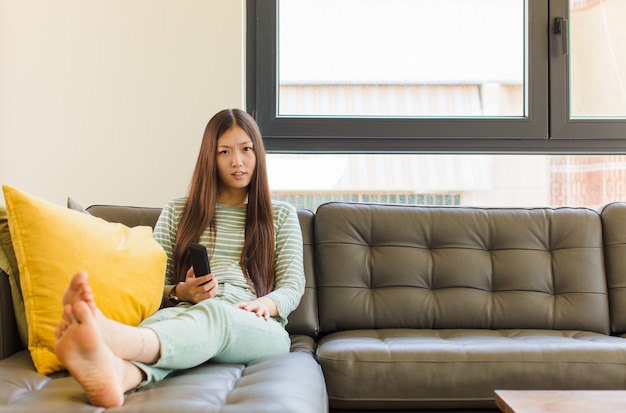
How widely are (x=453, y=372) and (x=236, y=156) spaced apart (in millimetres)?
942

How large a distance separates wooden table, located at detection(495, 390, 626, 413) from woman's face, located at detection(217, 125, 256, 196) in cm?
105

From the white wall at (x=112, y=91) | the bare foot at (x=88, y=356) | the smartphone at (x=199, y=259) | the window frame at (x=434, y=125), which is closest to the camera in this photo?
the bare foot at (x=88, y=356)

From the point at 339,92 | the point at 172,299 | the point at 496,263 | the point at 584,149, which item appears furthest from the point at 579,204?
the point at 172,299

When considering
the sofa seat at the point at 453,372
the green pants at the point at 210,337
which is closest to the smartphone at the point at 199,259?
the green pants at the point at 210,337

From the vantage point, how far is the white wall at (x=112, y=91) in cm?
267

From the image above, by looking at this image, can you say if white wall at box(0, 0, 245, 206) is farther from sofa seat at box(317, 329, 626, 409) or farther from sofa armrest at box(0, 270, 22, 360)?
sofa seat at box(317, 329, 626, 409)

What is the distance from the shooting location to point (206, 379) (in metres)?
1.46

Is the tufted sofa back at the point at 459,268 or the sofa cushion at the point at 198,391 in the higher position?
the tufted sofa back at the point at 459,268

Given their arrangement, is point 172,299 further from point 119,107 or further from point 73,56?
point 73,56

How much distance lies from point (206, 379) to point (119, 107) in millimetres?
1569

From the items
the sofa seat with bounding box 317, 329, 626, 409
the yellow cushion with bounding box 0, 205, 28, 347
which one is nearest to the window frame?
the sofa seat with bounding box 317, 329, 626, 409

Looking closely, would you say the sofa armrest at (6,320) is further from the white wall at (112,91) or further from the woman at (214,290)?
the white wall at (112,91)

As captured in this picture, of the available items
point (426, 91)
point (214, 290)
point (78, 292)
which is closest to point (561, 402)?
point (214, 290)

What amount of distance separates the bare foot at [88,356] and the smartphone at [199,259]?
1.59ft
